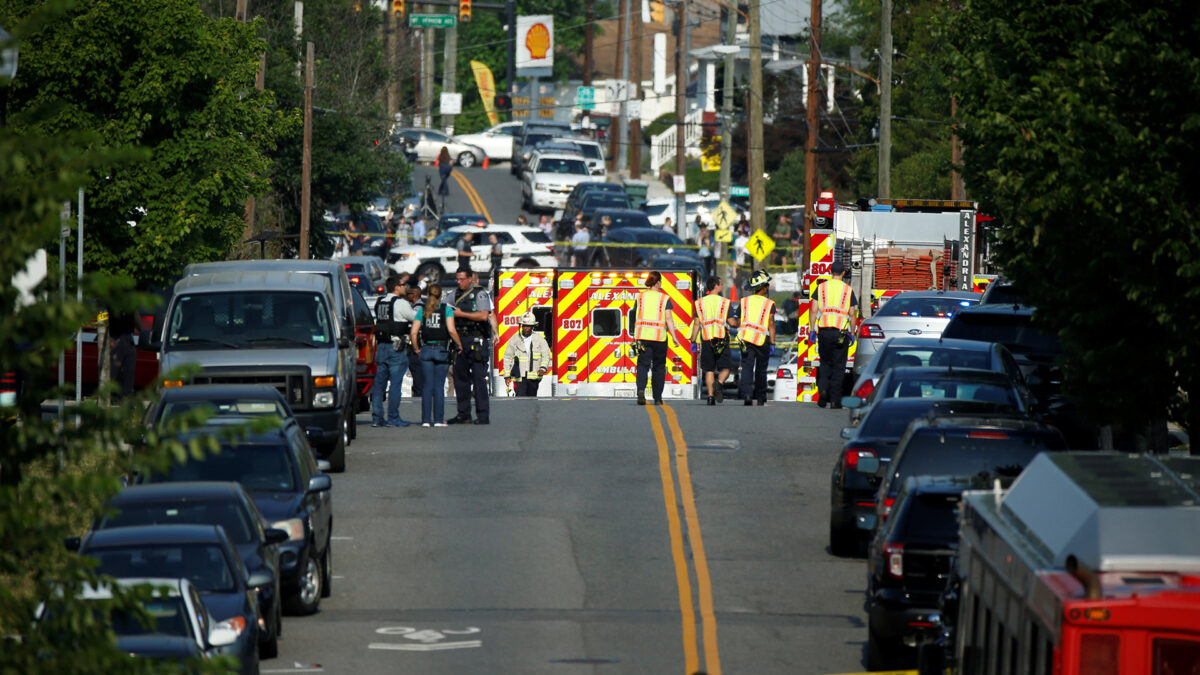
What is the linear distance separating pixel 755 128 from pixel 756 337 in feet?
63.2

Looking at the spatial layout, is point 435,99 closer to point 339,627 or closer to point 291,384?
point 291,384

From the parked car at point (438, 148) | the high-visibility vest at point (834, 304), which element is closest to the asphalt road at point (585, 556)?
the high-visibility vest at point (834, 304)

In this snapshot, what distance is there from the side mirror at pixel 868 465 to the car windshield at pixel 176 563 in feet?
18.2

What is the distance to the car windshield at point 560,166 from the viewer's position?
221 feet

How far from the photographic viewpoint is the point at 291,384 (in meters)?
19.9

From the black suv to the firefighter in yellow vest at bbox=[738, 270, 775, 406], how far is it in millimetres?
14378

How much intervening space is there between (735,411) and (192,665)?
2177 cm

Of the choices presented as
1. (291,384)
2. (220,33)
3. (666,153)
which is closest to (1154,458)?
(291,384)

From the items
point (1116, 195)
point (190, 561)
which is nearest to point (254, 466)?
point (190, 561)

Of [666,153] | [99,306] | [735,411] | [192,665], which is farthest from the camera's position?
[666,153]

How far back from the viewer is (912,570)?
1220 cm

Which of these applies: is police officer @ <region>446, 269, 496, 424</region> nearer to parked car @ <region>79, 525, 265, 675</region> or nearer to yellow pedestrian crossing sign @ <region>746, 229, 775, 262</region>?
parked car @ <region>79, 525, 265, 675</region>

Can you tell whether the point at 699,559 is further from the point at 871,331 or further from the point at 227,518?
the point at 871,331

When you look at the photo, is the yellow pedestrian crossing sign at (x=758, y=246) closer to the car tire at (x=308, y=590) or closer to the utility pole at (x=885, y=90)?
the utility pole at (x=885, y=90)
